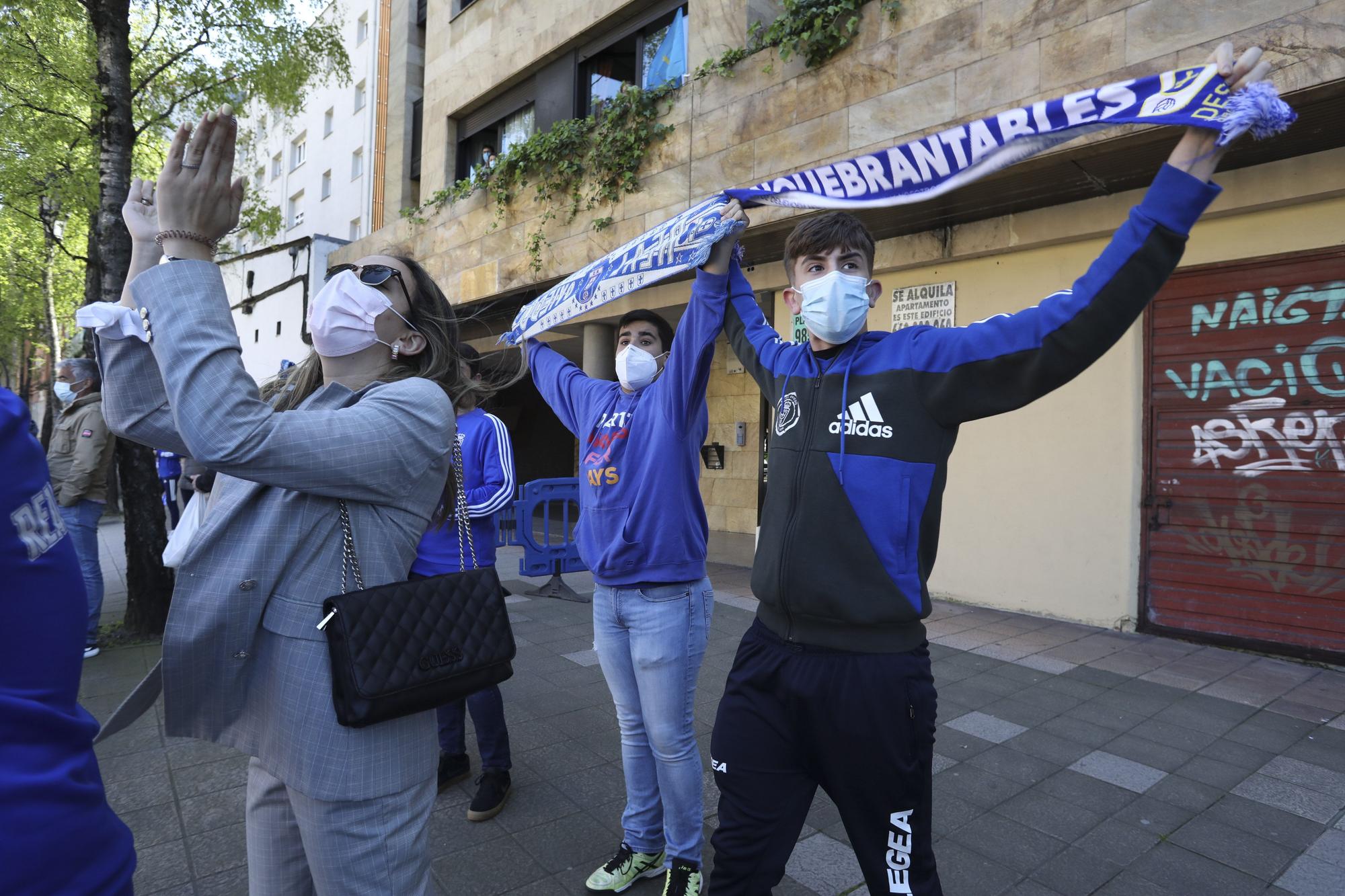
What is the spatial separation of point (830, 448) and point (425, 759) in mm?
1191

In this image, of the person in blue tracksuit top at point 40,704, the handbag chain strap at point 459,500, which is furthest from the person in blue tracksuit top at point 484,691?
the person in blue tracksuit top at point 40,704

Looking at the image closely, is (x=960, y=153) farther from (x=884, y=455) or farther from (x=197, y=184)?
(x=197, y=184)

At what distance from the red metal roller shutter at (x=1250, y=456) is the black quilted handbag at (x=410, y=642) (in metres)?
6.58

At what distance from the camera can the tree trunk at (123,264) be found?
6.22 m

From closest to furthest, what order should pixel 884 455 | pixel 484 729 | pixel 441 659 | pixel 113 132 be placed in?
pixel 441 659
pixel 884 455
pixel 484 729
pixel 113 132

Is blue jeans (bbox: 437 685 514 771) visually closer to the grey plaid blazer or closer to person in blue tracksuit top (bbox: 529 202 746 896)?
person in blue tracksuit top (bbox: 529 202 746 896)

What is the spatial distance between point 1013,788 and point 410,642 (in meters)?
3.26

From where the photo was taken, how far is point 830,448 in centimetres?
200

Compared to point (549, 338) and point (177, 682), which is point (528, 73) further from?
A: point (177, 682)

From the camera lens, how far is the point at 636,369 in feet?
9.82

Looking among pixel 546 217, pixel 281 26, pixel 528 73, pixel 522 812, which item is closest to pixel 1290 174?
pixel 522 812

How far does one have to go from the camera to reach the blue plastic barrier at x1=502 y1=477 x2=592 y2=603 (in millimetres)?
8172

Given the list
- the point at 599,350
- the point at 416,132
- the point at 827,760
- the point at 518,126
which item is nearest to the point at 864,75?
the point at 599,350

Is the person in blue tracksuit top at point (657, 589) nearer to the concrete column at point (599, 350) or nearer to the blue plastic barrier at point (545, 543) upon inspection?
the blue plastic barrier at point (545, 543)
